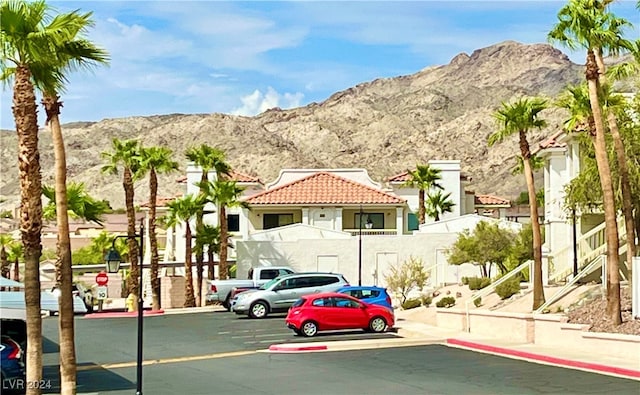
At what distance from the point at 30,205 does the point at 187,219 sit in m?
38.5

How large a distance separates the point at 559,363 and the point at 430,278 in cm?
2761

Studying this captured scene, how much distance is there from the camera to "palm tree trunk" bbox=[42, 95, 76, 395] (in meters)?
17.6

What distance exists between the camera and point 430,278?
52.7m

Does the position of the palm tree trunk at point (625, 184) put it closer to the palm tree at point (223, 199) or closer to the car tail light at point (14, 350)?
the car tail light at point (14, 350)

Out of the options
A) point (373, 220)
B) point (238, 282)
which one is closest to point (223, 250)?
point (238, 282)

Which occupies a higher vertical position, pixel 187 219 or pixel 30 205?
pixel 187 219

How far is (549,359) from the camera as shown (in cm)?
2558

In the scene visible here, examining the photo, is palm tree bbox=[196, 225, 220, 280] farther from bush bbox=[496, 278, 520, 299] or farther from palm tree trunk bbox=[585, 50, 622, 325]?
palm tree trunk bbox=[585, 50, 622, 325]

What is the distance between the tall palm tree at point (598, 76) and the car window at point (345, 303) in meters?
9.58

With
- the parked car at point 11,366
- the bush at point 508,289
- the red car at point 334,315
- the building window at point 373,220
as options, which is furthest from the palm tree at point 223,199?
the parked car at point 11,366

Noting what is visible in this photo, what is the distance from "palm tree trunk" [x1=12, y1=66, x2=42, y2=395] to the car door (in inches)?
666

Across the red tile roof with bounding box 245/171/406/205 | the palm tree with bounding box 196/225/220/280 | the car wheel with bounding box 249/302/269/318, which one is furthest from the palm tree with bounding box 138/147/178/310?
the car wheel with bounding box 249/302/269/318

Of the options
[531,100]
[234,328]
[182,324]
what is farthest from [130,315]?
[531,100]

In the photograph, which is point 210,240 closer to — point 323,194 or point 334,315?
point 323,194
